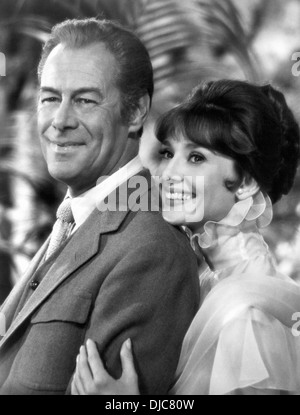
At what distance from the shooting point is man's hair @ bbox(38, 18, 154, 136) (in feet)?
4.01

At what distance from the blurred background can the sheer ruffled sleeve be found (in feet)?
0.62

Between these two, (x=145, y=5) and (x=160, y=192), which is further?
(x=145, y=5)

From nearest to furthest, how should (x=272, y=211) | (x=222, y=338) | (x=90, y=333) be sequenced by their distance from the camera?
1. (x=90, y=333)
2. (x=222, y=338)
3. (x=272, y=211)

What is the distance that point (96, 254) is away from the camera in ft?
3.70

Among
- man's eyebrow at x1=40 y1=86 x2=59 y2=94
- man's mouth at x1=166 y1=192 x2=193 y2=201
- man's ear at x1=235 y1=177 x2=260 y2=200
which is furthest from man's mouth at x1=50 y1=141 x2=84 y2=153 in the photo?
man's ear at x1=235 y1=177 x2=260 y2=200

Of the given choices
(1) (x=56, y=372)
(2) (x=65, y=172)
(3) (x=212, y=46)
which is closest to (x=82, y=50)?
(2) (x=65, y=172)

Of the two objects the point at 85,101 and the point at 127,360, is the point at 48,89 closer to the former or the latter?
the point at 85,101

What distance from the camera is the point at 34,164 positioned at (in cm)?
145

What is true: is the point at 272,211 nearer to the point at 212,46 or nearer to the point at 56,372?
the point at 212,46

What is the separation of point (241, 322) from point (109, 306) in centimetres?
27

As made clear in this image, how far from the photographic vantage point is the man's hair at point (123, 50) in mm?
1223

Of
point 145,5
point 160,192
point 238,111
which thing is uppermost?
point 145,5

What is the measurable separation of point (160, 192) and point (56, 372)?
1.35 feet

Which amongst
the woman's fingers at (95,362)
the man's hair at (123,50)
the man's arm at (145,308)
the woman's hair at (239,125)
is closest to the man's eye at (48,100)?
the man's hair at (123,50)
